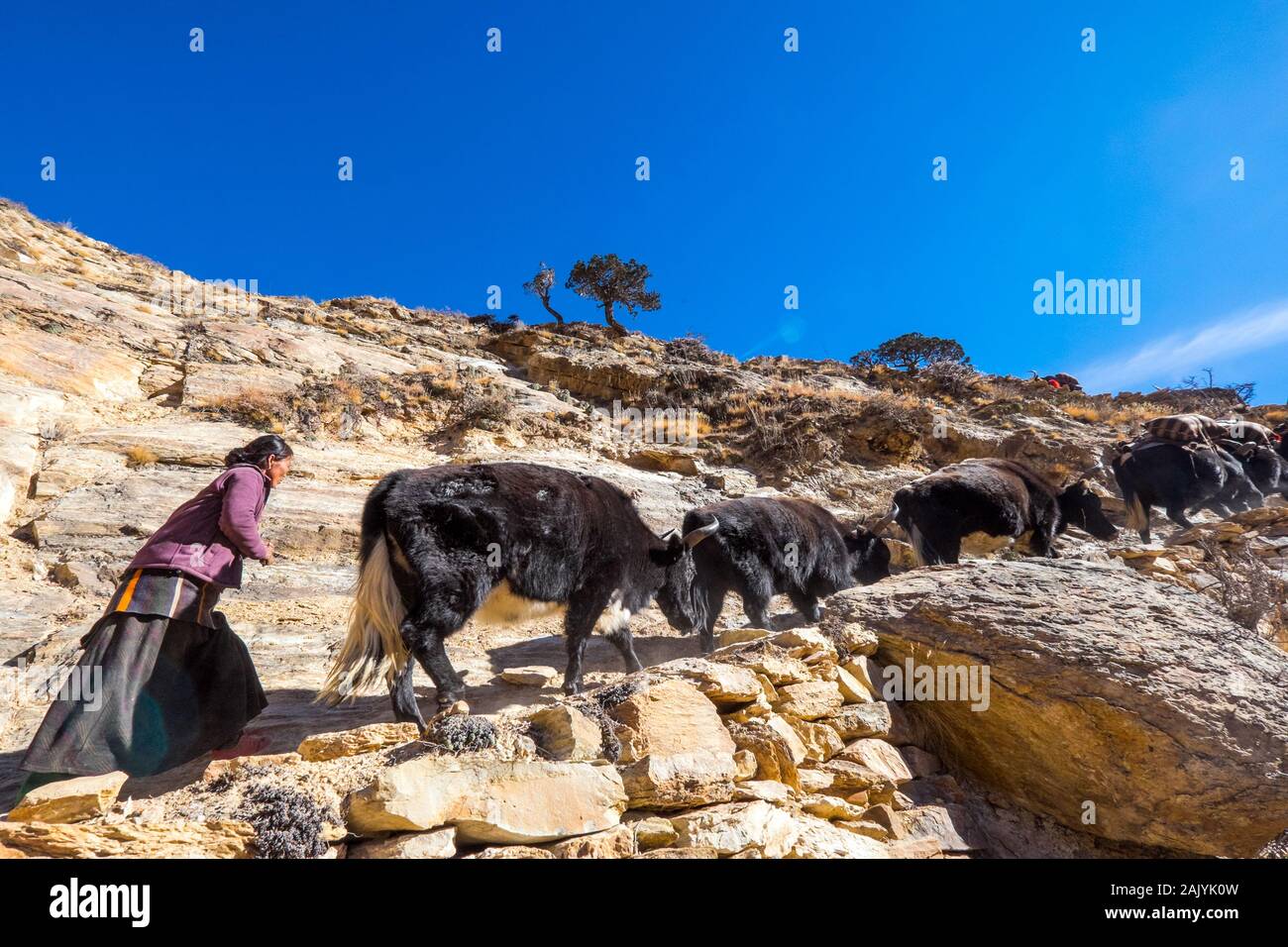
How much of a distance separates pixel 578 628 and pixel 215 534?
8.52 feet

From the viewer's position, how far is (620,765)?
2.87m

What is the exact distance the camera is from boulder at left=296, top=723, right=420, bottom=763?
2.94 m

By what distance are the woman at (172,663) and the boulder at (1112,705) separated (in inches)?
162

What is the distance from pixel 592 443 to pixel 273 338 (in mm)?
8514

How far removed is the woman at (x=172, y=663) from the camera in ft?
9.80

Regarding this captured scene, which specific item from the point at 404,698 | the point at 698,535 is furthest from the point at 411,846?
the point at 698,535

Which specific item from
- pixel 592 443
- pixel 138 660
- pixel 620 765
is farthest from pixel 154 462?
pixel 620 765

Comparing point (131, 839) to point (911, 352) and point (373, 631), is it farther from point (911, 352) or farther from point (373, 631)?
point (911, 352)

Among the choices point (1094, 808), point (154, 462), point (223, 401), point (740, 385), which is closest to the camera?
point (1094, 808)

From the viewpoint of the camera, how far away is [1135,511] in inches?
396

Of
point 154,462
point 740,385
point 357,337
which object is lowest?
point 154,462

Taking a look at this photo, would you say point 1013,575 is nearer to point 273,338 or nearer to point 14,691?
point 14,691

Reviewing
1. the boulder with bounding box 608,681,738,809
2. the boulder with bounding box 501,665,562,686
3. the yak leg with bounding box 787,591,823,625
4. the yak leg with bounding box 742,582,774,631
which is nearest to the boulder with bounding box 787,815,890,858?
the boulder with bounding box 608,681,738,809

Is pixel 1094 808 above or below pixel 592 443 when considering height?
below
